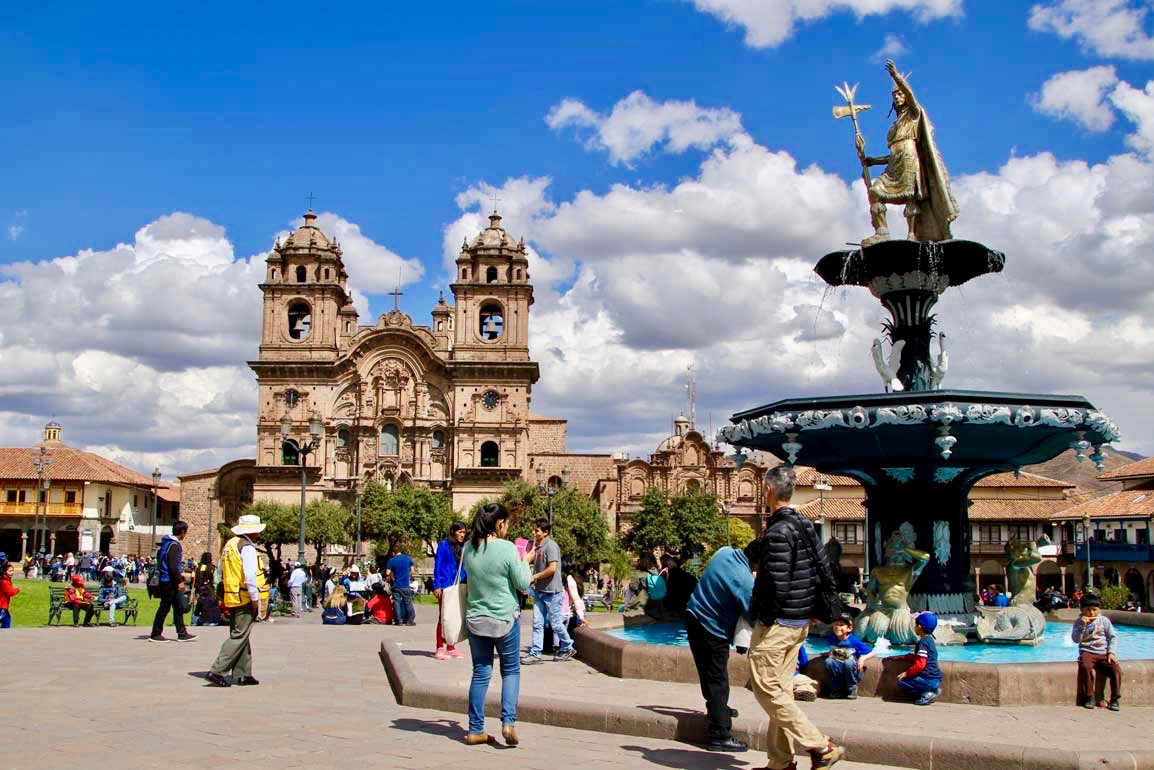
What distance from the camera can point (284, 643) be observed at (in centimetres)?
1370

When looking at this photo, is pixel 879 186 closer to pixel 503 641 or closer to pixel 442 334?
pixel 503 641

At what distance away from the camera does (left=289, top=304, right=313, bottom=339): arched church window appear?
62250 mm

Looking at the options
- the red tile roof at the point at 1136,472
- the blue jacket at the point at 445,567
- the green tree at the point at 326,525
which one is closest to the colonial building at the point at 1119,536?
the red tile roof at the point at 1136,472

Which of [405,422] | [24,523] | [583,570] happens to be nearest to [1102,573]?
[583,570]

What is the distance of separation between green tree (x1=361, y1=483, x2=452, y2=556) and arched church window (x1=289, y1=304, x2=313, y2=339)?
13.0 metres

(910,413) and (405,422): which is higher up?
(405,422)

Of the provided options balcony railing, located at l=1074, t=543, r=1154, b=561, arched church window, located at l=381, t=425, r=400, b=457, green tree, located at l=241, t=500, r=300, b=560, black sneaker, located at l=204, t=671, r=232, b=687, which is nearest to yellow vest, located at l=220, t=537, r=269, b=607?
black sneaker, located at l=204, t=671, r=232, b=687

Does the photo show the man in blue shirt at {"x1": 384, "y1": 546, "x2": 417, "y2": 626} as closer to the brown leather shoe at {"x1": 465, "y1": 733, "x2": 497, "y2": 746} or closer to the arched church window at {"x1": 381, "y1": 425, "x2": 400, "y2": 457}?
the brown leather shoe at {"x1": 465, "y1": 733, "x2": 497, "y2": 746}

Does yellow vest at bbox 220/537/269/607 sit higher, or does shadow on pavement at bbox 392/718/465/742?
yellow vest at bbox 220/537/269/607

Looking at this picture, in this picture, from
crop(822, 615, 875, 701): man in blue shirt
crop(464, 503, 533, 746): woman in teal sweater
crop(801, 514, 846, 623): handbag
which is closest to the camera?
crop(801, 514, 846, 623): handbag

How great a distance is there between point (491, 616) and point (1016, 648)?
6114mm

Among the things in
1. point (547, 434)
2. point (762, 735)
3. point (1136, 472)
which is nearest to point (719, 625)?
point (762, 735)

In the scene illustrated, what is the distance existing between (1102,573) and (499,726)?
151 feet

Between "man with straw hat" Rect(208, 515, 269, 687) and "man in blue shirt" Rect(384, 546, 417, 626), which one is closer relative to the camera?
"man with straw hat" Rect(208, 515, 269, 687)
